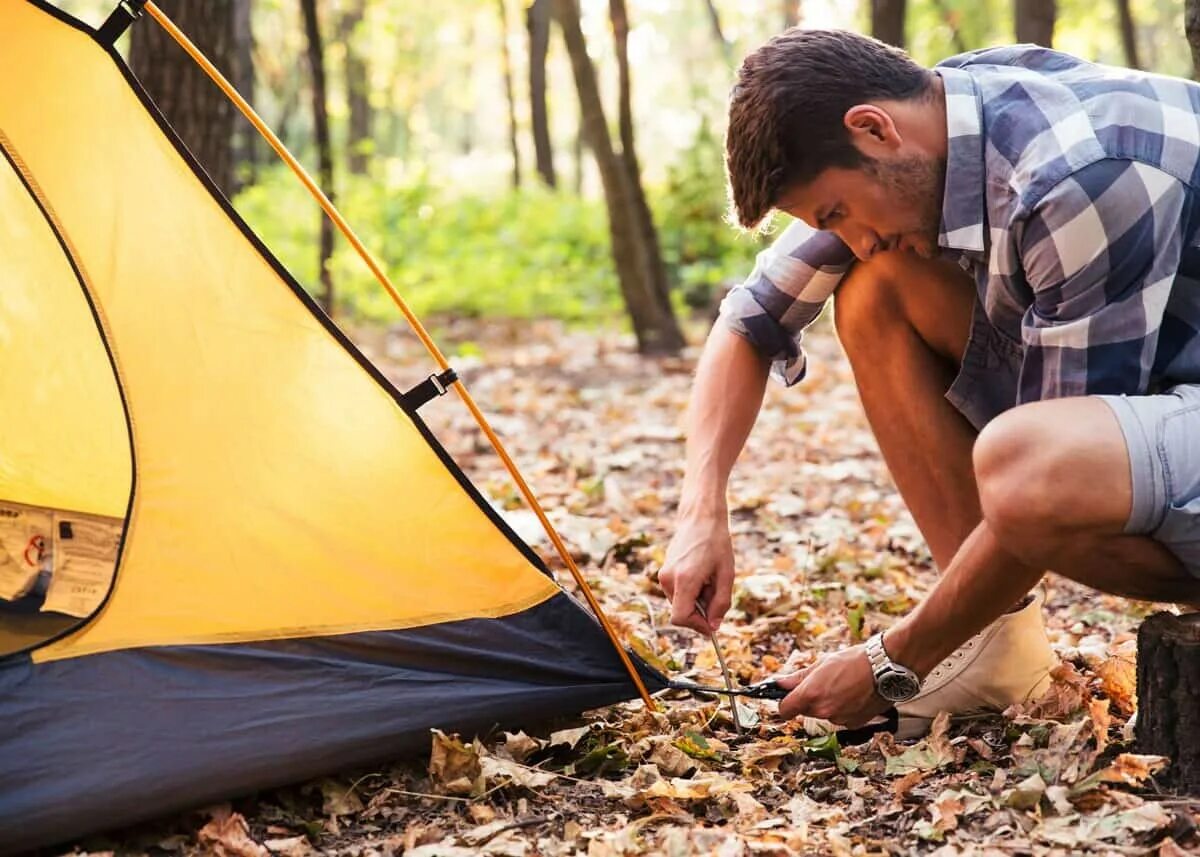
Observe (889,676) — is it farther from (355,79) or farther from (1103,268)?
(355,79)

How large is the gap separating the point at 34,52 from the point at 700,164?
9414 millimetres

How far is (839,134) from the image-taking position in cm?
204

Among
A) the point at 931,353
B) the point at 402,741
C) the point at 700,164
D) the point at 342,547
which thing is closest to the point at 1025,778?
the point at 931,353

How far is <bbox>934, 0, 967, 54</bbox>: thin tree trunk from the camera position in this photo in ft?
40.8

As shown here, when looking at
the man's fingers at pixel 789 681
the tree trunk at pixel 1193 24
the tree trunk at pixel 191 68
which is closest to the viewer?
the man's fingers at pixel 789 681

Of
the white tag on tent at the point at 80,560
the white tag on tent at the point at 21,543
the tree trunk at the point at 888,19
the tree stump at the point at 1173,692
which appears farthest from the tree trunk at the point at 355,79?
the tree stump at the point at 1173,692

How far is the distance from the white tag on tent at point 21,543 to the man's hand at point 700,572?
54.1 inches

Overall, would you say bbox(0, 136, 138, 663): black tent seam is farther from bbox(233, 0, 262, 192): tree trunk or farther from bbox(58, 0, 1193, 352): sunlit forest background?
bbox(233, 0, 262, 192): tree trunk

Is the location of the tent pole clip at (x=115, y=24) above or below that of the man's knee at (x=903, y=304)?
above

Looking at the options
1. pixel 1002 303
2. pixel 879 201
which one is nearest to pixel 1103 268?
pixel 1002 303

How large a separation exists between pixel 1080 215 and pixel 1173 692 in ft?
2.42

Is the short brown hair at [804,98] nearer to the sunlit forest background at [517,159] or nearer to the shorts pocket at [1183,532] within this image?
the sunlit forest background at [517,159]

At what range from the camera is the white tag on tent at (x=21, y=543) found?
9.20ft

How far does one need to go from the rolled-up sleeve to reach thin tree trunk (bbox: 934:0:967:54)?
10.8 metres
